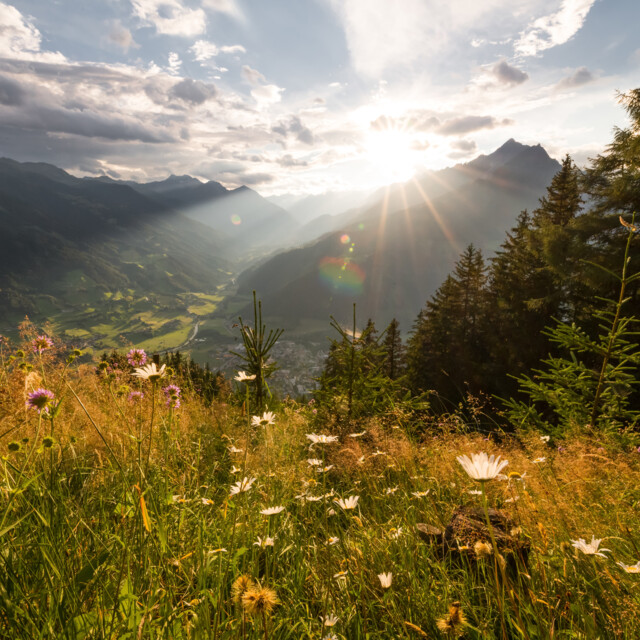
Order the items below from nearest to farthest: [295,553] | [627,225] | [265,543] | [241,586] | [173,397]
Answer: [241,586] < [265,543] < [295,553] < [627,225] < [173,397]

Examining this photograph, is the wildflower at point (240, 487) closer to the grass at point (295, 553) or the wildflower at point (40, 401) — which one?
the grass at point (295, 553)

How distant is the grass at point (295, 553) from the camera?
137 cm

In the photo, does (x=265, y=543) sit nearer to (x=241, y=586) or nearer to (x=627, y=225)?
(x=241, y=586)

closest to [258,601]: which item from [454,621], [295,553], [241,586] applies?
[241,586]

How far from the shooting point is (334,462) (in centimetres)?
397

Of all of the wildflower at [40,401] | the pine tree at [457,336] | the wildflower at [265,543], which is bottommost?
the pine tree at [457,336]

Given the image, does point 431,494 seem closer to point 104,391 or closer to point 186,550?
point 186,550

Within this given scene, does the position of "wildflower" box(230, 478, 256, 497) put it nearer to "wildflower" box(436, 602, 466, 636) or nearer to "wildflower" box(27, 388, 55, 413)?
"wildflower" box(436, 602, 466, 636)

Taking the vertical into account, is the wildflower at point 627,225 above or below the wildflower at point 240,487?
above

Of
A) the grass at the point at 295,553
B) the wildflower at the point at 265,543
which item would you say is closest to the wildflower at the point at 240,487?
the grass at the point at 295,553

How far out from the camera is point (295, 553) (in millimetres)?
2199

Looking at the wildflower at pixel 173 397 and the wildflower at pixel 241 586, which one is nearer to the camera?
the wildflower at pixel 241 586

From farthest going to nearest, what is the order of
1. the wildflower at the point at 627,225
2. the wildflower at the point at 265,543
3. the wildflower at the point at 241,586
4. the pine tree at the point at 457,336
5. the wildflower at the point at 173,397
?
the pine tree at the point at 457,336 → the wildflower at the point at 173,397 → the wildflower at the point at 627,225 → the wildflower at the point at 265,543 → the wildflower at the point at 241,586

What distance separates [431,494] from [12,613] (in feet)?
9.53
